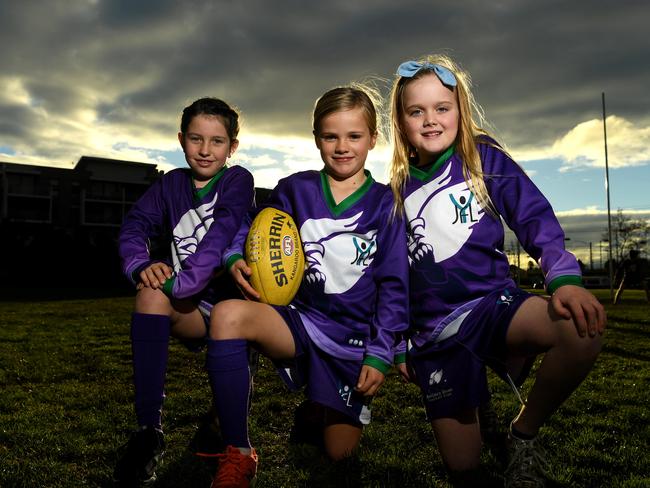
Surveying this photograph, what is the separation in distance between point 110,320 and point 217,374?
424 inches

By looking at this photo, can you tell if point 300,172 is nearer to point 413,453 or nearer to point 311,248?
point 311,248

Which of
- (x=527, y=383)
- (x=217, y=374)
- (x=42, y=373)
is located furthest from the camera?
(x=42, y=373)

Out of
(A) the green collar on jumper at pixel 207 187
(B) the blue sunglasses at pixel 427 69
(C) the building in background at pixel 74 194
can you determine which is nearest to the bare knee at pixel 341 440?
(A) the green collar on jumper at pixel 207 187

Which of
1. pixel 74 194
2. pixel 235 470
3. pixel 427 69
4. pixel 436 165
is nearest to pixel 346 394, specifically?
pixel 235 470

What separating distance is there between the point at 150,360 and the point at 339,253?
1.09 metres

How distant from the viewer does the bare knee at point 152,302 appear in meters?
2.96

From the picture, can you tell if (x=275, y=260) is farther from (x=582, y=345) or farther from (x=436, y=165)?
(x=582, y=345)

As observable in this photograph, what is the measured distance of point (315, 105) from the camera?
9.91 ft

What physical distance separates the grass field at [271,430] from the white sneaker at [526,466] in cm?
31

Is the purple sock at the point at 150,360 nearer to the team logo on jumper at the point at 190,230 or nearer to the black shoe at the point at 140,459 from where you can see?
the black shoe at the point at 140,459

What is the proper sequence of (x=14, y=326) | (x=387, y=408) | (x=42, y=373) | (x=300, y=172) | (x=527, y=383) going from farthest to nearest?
(x=14, y=326), (x=42, y=373), (x=527, y=383), (x=387, y=408), (x=300, y=172)

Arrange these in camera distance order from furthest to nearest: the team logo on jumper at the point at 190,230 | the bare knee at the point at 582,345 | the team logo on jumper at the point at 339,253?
the team logo on jumper at the point at 190,230, the team logo on jumper at the point at 339,253, the bare knee at the point at 582,345

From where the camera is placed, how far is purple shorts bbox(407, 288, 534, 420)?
8.50ft

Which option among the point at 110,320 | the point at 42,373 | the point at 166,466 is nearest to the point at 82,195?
the point at 110,320
